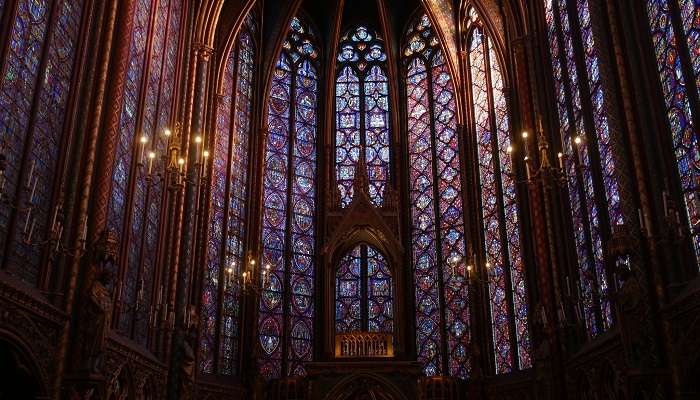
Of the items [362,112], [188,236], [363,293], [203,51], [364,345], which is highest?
[362,112]

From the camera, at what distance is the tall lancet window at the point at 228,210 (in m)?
22.2

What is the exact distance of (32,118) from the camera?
12.4 m

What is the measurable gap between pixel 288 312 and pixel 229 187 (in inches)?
180

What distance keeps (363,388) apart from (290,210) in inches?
295

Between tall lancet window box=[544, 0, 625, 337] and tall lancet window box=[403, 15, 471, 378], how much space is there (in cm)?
695

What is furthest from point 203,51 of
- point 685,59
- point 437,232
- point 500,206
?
point 685,59

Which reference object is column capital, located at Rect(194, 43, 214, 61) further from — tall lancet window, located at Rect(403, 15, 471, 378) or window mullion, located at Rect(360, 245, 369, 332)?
tall lancet window, located at Rect(403, 15, 471, 378)

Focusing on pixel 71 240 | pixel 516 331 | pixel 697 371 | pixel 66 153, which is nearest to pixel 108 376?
pixel 71 240

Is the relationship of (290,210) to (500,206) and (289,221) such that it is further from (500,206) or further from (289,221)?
(500,206)

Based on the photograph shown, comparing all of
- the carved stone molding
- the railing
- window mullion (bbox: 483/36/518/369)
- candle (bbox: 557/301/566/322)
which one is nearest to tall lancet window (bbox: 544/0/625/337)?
candle (bbox: 557/301/566/322)

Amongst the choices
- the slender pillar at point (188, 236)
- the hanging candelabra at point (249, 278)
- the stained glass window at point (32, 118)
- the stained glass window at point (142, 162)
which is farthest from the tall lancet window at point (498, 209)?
the stained glass window at point (32, 118)

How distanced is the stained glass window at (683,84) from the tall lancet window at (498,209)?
7.37 m

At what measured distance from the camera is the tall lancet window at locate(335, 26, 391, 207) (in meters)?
27.2

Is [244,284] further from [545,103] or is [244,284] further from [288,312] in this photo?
[545,103]
